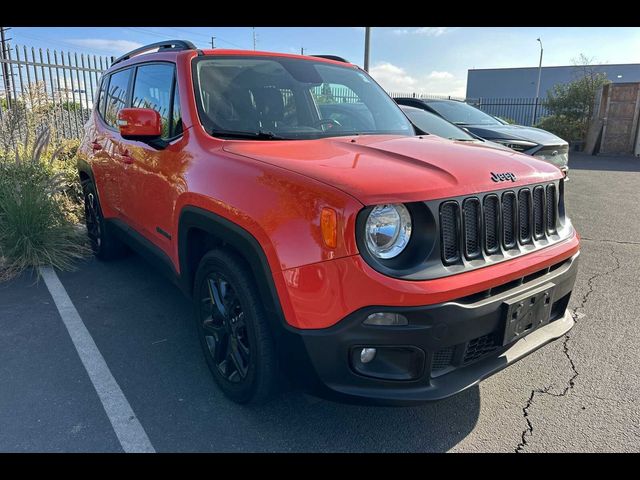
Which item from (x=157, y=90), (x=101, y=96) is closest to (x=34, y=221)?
(x=101, y=96)

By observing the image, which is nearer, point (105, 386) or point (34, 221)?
point (105, 386)

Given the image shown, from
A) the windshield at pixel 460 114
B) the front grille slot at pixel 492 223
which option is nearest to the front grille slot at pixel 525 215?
the front grille slot at pixel 492 223

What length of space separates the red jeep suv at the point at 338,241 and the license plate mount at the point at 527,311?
0.03ft

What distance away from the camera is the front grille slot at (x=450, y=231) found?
2.04m

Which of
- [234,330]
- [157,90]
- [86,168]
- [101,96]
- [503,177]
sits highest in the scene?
[157,90]

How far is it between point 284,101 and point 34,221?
11.3 feet

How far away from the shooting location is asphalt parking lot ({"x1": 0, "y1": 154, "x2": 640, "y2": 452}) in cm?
238

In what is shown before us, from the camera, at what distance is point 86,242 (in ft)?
18.0

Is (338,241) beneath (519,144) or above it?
above

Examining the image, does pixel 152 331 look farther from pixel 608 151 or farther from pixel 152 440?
pixel 608 151

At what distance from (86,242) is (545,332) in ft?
16.3

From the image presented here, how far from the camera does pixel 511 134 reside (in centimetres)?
793

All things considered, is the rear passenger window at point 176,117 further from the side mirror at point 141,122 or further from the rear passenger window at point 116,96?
the rear passenger window at point 116,96

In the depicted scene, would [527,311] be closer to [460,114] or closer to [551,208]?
[551,208]
